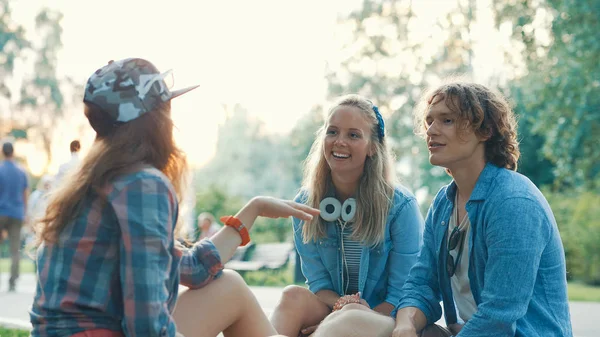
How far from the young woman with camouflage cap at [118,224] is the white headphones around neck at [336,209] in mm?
1774

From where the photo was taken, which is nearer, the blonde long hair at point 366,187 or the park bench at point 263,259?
the blonde long hair at point 366,187

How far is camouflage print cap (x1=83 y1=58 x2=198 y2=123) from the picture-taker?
2.38 metres

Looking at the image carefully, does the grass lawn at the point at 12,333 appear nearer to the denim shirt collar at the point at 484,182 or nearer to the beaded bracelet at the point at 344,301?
the beaded bracelet at the point at 344,301

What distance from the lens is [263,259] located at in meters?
17.3

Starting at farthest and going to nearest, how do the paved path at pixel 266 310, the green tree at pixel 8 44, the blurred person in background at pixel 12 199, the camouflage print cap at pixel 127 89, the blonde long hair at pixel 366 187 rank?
the green tree at pixel 8 44, the blurred person in background at pixel 12 199, the paved path at pixel 266 310, the blonde long hair at pixel 366 187, the camouflage print cap at pixel 127 89

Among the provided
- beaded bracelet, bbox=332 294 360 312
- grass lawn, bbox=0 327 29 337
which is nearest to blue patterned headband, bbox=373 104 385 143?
beaded bracelet, bbox=332 294 360 312

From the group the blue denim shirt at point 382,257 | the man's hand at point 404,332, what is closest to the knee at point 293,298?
the blue denim shirt at point 382,257

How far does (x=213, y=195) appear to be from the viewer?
24453 millimetres

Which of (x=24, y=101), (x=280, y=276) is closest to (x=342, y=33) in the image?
(x=280, y=276)

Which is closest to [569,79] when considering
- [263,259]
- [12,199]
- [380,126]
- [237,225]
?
[263,259]

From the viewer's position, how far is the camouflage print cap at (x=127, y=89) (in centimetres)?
238

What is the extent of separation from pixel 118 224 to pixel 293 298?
1.75 metres

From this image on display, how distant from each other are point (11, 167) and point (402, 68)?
22.4 meters

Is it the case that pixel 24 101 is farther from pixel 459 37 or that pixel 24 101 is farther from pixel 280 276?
pixel 280 276
